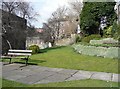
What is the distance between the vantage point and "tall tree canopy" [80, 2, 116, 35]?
21984 millimetres

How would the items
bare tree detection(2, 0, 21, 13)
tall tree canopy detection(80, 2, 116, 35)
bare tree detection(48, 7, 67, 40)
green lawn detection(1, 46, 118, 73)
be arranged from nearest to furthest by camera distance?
green lawn detection(1, 46, 118, 73) → tall tree canopy detection(80, 2, 116, 35) → bare tree detection(2, 0, 21, 13) → bare tree detection(48, 7, 67, 40)

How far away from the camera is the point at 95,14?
22422mm

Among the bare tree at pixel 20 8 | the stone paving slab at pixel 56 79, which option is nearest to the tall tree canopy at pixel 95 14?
the bare tree at pixel 20 8

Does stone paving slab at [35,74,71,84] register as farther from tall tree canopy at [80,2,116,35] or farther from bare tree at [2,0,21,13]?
bare tree at [2,0,21,13]

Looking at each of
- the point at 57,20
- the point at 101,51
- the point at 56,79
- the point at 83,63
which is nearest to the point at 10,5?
the point at 101,51

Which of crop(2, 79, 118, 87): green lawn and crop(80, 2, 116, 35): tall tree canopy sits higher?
crop(80, 2, 116, 35): tall tree canopy

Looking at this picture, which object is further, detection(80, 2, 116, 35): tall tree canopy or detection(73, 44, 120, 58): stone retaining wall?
detection(80, 2, 116, 35): tall tree canopy

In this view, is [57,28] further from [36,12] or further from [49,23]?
[36,12]

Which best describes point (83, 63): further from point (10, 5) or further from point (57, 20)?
point (57, 20)

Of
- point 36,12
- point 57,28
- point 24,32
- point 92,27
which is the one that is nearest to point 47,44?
point 57,28

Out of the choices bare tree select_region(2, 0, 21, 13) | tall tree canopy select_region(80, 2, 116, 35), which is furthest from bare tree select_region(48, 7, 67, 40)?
tall tree canopy select_region(80, 2, 116, 35)

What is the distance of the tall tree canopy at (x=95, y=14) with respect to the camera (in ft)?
72.1

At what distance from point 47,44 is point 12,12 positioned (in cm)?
2041

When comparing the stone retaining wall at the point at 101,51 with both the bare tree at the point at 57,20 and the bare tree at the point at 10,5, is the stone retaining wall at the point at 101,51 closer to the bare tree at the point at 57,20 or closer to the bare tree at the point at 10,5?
the bare tree at the point at 10,5
